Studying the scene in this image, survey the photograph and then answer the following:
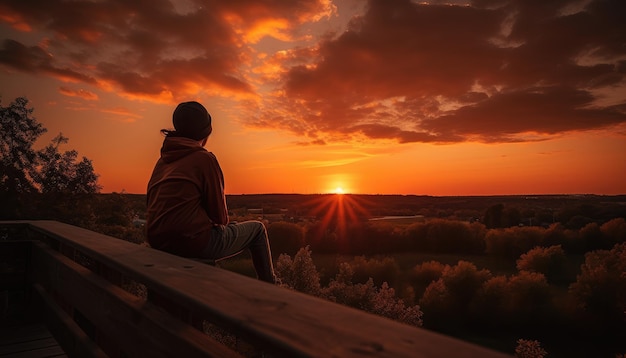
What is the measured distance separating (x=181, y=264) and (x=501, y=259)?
7827cm

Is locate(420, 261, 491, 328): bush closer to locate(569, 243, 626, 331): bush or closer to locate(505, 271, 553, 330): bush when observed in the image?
locate(505, 271, 553, 330): bush

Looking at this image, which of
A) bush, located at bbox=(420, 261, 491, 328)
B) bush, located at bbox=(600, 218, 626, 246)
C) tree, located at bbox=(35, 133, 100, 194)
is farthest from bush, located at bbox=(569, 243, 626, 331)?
tree, located at bbox=(35, 133, 100, 194)

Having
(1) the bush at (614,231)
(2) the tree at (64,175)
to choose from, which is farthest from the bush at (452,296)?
(2) the tree at (64,175)

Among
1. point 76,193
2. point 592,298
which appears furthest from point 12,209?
point 592,298

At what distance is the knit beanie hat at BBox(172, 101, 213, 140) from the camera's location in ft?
8.87

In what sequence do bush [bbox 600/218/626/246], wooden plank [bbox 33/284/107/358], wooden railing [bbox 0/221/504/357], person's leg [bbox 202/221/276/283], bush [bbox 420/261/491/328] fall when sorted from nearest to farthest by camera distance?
wooden railing [bbox 0/221/504/357] → wooden plank [bbox 33/284/107/358] → person's leg [bbox 202/221/276/283] → bush [bbox 420/261/491/328] → bush [bbox 600/218/626/246]

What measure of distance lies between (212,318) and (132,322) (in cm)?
67

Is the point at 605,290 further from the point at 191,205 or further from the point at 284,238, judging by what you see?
the point at 191,205

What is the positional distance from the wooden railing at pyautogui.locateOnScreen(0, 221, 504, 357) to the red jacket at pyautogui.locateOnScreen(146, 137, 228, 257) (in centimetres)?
28

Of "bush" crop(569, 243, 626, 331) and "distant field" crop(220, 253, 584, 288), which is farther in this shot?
"distant field" crop(220, 253, 584, 288)

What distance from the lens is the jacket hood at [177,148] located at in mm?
2555

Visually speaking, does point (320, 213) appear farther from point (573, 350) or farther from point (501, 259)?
point (573, 350)

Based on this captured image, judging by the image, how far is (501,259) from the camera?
232ft

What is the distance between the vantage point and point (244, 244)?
8.79 ft
